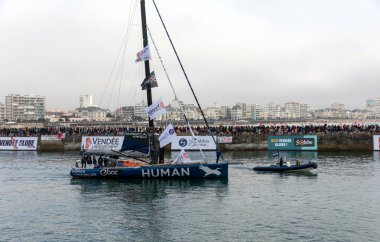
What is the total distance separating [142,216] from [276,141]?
46.5 meters

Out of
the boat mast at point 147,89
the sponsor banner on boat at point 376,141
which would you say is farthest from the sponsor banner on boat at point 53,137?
the sponsor banner on boat at point 376,141

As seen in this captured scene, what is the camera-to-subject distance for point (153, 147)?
4081cm

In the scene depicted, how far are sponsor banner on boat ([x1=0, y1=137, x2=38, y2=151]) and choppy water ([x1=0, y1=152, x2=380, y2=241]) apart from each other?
31404 mm

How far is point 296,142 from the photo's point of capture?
6956 centimetres

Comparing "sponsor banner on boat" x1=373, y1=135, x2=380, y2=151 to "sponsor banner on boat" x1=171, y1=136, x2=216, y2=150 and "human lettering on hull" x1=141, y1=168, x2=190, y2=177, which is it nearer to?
"sponsor banner on boat" x1=171, y1=136, x2=216, y2=150

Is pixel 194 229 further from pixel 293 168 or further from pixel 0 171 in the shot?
pixel 0 171

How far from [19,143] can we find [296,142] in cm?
4560

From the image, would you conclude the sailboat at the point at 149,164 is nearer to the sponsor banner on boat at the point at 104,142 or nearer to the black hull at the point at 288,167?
the black hull at the point at 288,167

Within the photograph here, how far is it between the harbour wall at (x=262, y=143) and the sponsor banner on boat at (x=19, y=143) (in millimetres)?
1138

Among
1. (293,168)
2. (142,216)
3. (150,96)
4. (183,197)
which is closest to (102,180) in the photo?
(150,96)

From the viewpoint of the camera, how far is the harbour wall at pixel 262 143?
226 feet

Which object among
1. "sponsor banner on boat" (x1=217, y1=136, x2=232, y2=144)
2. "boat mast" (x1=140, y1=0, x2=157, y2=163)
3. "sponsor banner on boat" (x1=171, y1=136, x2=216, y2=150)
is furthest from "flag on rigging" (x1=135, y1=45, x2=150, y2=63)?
"sponsor banner on boat" (x1=217, y1=136, x2=232, y2=144)

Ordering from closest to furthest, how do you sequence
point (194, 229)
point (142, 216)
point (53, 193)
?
point (194, 229)
point (142, 216)
point (53, 193)

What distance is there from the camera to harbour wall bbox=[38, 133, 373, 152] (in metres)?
69.0
